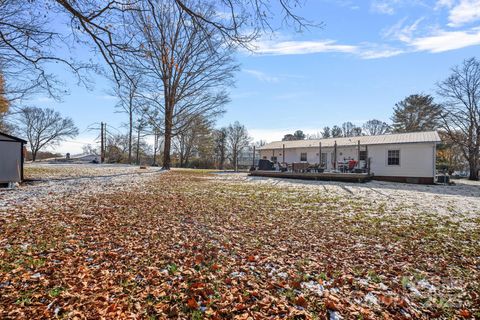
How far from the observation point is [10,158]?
33.5 ft

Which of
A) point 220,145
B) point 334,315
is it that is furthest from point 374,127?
point 334,315

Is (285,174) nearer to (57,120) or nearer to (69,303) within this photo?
(69,303)

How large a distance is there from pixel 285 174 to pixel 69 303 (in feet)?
55.3

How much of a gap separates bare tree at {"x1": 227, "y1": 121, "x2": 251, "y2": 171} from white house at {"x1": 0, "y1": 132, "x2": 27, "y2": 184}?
34.9 metres

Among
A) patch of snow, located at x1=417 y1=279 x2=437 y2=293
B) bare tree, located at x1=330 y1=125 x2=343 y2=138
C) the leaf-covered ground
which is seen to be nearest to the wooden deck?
the leaf-covered ground

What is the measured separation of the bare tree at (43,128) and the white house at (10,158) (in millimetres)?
42596

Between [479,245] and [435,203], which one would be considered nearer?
[479,245]

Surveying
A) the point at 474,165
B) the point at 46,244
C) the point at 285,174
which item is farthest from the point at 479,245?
the point at 474,165

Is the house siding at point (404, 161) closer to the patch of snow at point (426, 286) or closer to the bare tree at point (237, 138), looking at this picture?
the patch of snow at point (426, 286)

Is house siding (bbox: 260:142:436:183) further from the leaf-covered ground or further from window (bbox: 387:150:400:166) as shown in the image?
the leaf-covered ground

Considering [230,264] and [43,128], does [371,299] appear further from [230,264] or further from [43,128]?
[43,128]

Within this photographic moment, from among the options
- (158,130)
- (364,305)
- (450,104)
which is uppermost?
(450,104)

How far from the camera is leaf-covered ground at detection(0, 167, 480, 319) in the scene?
8.57ft

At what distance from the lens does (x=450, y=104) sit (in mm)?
25125
